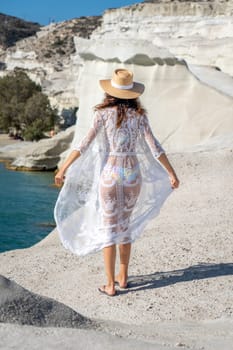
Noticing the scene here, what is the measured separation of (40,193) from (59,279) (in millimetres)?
16930

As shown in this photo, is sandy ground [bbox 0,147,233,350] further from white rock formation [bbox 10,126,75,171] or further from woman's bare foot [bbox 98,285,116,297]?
white rock formation [bbox 10,126,75,171]

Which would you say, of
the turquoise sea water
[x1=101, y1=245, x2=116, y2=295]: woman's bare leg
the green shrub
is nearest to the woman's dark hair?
[x1=101, y1=245, x2=116, y2=295]: woman's bare leg

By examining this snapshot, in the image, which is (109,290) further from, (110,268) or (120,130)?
(120,130)

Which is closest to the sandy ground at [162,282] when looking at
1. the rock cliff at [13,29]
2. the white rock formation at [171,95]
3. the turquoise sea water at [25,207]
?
the turquoise sea water at [25,207]

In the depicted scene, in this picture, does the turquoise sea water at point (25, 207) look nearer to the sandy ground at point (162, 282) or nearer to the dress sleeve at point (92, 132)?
the sandy ground at point (162, 282)

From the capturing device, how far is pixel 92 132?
204 inches

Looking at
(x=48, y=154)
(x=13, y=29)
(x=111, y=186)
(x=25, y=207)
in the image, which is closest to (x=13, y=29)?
(x=13, y=29)

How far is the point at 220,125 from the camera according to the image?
17.9m

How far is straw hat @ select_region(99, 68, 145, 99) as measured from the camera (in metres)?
5.16

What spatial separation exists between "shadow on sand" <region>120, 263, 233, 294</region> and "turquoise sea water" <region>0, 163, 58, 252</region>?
788 centimetres

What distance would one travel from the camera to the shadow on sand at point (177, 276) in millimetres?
5434

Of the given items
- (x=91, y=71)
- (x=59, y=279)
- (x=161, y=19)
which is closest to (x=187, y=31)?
(x=161, y=19)

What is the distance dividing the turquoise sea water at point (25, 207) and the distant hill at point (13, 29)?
84814 millimetres

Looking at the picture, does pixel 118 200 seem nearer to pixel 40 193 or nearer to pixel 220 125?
pixel 220 125
